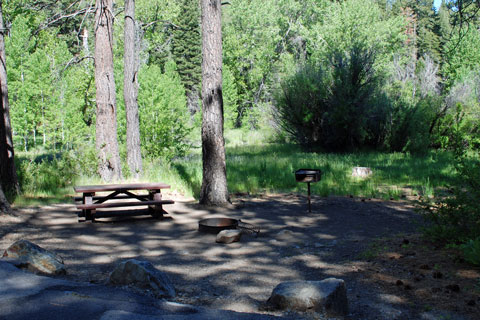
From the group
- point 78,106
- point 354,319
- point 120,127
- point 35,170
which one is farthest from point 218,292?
point 78,106

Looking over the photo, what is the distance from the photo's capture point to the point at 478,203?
191 inches

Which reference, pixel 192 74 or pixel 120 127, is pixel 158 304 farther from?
pixel 192 74

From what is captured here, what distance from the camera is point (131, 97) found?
47.4ft

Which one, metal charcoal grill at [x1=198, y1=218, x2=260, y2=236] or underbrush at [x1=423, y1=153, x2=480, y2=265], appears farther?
metal charcoal grill at [x1=198, y1=218, x2=260, y2=236]

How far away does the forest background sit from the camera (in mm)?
11992

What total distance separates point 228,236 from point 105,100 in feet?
23.6

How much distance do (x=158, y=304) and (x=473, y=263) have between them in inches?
124

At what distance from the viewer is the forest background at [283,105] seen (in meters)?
12.0

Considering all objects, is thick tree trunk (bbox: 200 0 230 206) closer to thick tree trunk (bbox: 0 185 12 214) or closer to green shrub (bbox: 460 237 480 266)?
thick tree trunk (bbox: 0 185 12 214)

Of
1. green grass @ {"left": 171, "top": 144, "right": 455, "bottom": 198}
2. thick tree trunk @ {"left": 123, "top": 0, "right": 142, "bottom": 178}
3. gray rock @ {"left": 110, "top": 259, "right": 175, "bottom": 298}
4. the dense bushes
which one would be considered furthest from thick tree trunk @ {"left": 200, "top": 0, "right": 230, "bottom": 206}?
the dense bushes

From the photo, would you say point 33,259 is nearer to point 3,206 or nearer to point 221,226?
point 221,226

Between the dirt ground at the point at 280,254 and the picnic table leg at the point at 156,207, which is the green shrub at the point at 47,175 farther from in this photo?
the picnic table leg at the point at 156,207

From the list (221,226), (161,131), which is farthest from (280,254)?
(161,131)

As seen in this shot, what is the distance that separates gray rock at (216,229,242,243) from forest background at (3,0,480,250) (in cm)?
309
